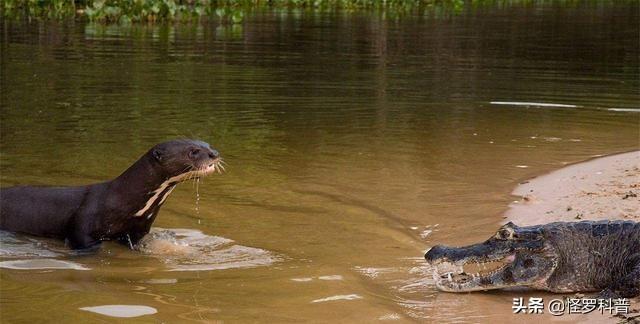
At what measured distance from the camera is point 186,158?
8.26m

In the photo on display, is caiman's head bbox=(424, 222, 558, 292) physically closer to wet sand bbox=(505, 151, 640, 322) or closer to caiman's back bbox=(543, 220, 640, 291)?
caiman's back bbox=(543, 220, 640, 291)

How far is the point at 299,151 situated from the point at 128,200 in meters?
3.85

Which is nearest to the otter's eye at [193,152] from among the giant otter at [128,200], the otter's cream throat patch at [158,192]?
the giant otter at [128,200]

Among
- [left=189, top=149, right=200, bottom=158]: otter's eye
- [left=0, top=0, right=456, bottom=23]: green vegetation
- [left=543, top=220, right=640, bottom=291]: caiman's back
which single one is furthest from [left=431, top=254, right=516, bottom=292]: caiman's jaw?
[left=0, top=0, right=456, bottom=23]: green vegetation

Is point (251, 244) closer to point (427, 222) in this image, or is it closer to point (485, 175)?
point (427, 222)

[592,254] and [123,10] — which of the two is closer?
[592,254]

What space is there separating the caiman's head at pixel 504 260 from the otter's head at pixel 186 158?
229 centimetres

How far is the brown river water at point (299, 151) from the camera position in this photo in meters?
6.74

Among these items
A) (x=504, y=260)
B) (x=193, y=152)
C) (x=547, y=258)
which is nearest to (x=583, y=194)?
(x=547, y=258)

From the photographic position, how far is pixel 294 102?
629 inches

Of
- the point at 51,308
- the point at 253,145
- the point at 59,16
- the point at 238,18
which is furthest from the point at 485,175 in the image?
the point at 59,16

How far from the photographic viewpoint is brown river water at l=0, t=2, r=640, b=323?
6738 mm

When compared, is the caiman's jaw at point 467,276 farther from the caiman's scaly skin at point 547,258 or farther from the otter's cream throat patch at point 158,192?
the otter's cream throat patch at point 158,192

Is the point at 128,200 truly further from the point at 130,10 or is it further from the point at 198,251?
the point at 130,10
